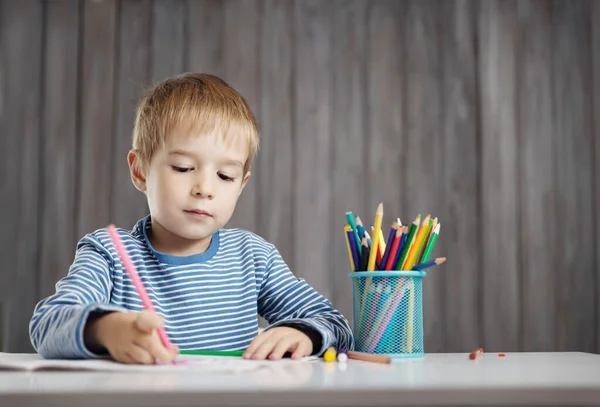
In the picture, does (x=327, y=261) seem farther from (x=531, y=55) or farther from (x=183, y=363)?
(x=183, y=363)

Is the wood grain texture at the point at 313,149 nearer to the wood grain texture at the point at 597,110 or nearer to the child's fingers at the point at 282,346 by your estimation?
the wood grain texture at the point at 597,110

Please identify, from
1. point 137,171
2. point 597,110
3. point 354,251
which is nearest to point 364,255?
point 354,251

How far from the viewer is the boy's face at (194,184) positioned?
97 centimetres

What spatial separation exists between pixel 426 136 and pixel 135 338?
68.8 inches

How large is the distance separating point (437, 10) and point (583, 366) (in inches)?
71.4

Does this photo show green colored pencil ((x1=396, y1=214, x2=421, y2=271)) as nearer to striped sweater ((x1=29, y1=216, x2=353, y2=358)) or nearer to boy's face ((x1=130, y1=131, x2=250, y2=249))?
striped sweater ((x1=29, y1=216, x2=353, y2=358))

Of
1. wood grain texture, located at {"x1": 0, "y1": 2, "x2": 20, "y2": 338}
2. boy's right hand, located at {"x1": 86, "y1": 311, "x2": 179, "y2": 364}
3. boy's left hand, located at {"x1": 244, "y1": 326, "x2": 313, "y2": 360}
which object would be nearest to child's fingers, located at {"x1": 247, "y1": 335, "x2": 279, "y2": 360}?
boy's left hand, located at {"x1": 244, "y1": 326, "x2": 313, "y2": 360}

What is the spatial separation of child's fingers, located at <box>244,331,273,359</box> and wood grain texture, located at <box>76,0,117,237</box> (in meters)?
1.51

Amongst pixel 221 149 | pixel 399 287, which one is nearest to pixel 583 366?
pixel 399 287

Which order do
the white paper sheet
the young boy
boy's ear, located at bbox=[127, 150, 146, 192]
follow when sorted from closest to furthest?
the white paper sheet, the young boy, boy's ear, located at bbox=[127, 150, 146, 192]

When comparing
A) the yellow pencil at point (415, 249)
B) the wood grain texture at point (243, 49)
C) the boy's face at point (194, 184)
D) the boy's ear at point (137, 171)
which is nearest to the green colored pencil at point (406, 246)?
the yellow pencil at point (415, 249)

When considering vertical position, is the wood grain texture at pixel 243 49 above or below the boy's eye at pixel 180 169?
above

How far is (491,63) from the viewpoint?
2293 millimetres

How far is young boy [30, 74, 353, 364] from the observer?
3.13ft
